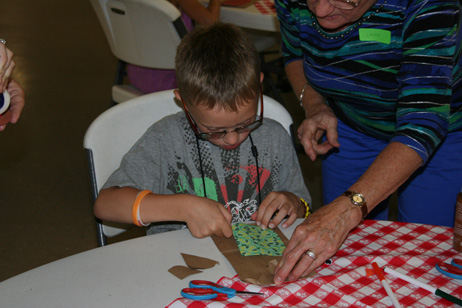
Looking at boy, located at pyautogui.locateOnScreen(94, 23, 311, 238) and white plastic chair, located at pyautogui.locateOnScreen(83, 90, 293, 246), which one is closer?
boy, located at pyautogui.locateOnScreen(94, 23, 311, 238)

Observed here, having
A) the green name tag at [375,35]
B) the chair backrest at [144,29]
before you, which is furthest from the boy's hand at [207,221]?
the chair backrest at [144,29]

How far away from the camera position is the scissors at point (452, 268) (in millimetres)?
1217

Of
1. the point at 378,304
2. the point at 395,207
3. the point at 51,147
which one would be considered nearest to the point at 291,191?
the point at 378,304

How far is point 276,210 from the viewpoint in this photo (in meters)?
1.49

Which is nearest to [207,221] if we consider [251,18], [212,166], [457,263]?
[212,166]

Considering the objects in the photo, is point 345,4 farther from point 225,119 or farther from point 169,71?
point 169,71

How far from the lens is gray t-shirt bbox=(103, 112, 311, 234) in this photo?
1.60 metres

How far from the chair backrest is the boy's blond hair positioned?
107 centimetres

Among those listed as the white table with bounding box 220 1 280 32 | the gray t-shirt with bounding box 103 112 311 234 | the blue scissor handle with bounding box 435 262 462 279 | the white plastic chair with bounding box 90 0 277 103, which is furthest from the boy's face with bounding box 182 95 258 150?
the white table with bounding box 220 1 280 32

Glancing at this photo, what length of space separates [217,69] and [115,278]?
626 mm

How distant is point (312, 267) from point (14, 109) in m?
0.91

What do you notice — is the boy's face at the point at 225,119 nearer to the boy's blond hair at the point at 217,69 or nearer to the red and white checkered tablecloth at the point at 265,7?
the boy's blond hair at the point at 217,69

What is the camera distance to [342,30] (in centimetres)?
150

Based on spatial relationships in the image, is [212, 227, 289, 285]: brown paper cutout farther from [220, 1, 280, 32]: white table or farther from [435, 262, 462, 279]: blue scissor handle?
[220, 1, 280, 32]: white table
